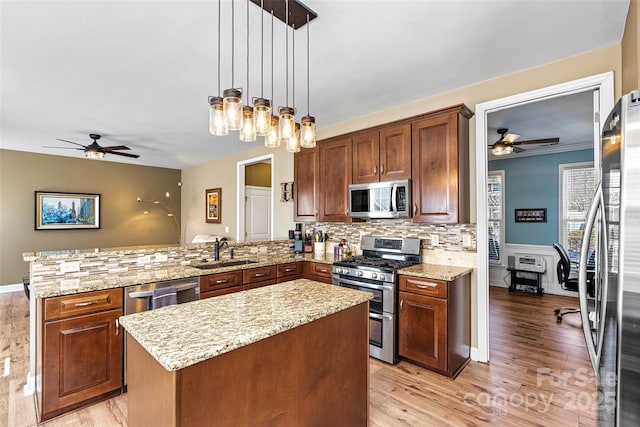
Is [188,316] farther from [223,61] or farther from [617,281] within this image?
[223,61]

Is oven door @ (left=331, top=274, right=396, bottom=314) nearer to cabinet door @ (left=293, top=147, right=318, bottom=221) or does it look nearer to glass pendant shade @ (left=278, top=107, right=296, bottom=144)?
cabinet door @ (left=293, top=147, right=318, bottom=221)

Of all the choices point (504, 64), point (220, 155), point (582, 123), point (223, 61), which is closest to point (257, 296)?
point (223, 61)

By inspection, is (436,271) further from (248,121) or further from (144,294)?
(144,294)

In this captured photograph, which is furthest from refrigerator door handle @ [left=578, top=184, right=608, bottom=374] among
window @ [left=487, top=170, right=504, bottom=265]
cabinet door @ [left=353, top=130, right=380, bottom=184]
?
window @ [left=487, top=170, right=504, bottom=265]

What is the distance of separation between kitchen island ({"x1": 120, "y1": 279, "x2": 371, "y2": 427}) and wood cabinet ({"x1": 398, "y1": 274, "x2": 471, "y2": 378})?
3.49 feet

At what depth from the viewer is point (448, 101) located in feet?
10.5

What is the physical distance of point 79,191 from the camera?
643 cm

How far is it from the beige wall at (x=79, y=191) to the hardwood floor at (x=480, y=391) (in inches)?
123

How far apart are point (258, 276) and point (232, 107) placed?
203 centimetres

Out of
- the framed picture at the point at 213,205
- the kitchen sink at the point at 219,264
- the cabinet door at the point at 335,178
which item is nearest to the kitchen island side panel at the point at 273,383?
the kitchen sink at the point at 219,264

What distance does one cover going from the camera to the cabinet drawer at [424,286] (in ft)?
8.52

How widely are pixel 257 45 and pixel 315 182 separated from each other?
75.5 inches

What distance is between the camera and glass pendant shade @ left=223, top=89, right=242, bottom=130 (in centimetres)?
165

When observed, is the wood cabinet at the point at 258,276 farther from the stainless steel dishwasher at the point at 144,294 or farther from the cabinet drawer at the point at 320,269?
the stainless steel dishwasher at the point at 144,294
